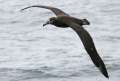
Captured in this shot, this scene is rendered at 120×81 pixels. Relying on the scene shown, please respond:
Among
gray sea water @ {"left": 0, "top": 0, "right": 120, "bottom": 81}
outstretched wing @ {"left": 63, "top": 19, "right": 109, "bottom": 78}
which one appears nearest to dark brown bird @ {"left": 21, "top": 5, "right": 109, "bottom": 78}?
outstretched wing @ {"left": 63, "top": 19, "right": 109, "bottom": 78}

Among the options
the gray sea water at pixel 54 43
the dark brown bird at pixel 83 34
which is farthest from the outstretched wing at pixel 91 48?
the gray sea water at pixel 54 43

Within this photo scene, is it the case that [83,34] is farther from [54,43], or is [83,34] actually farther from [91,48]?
[54,43]

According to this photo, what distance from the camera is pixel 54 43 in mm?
18859

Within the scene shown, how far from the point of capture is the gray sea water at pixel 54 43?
54.6ft

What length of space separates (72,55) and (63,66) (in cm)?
78

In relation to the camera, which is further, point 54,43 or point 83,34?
point 54,43

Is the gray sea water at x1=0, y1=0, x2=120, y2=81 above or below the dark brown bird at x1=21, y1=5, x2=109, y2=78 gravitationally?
below

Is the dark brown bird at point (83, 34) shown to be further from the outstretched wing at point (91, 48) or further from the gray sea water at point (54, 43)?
the gray sea water at point (54, 43)

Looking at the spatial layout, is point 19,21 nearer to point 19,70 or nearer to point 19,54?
point 19,54

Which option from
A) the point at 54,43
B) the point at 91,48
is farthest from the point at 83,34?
the point at 54,43

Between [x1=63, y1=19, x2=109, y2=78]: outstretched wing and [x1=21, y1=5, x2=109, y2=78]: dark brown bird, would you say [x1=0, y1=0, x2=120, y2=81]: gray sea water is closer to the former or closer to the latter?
[x1=21, y1=5, x2=109, y2=78]: dark brown bird

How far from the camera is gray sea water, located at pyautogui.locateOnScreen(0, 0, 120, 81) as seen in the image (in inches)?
656

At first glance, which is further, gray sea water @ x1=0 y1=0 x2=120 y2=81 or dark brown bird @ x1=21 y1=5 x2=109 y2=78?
gray sea water @ x1=0 y1=0 x2=120 y2=81

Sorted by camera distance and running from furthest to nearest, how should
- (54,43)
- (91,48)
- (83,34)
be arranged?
(54,43)
(83,34)
(91,48)
